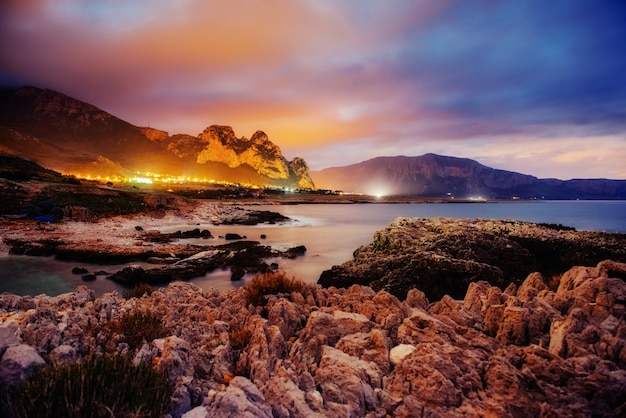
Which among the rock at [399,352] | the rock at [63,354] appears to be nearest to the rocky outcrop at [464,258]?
the rock at [399,352]

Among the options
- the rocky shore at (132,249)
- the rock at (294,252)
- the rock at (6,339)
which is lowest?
the rock at (294,252)

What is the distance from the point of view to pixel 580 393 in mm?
4363

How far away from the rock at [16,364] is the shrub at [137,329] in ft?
4.76

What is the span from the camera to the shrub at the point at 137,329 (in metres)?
5.57

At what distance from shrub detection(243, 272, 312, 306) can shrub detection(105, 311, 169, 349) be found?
264 centimetres

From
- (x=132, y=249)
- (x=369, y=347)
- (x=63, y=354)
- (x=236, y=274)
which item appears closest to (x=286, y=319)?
(x=369, y=347)

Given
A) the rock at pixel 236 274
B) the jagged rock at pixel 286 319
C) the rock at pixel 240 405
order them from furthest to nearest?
the rock at pixel 236 274 → the jagged rock at pixel 286 319 → the rock at pixel 240 405

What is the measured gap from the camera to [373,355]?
5.44m

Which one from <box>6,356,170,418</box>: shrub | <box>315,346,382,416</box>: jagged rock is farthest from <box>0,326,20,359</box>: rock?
<box>315,346,382,416</box>: jagged rock

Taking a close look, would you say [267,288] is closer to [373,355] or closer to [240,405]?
[373,355]

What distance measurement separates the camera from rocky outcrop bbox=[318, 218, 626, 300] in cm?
1396

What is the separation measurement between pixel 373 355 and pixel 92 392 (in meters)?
3.86

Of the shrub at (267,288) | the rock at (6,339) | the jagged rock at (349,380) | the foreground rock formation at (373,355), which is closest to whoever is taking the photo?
the foreground rock formation at (373,355)

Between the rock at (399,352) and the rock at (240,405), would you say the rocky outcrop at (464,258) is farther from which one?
the rock at (240,405)
